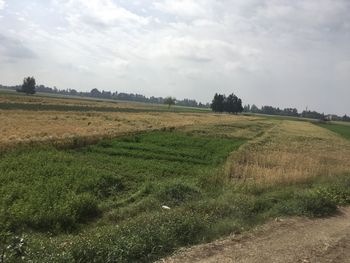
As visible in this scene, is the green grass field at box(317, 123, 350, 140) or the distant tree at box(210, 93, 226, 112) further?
the distant tree at box(210, 93, 226, 112)

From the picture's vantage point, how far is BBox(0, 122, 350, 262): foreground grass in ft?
25.9

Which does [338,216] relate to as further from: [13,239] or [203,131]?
[203,131]

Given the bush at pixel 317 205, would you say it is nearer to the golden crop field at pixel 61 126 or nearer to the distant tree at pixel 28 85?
the golden crop field at pixel 61 126

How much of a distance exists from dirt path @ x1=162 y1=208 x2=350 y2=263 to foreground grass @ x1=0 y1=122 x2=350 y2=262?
53cm

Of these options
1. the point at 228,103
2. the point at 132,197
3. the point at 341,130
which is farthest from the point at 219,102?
the point at 132,197

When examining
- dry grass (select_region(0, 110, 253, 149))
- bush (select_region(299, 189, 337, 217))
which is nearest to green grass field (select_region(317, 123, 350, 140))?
dry grass (select_region(0, 110, 253, 149))

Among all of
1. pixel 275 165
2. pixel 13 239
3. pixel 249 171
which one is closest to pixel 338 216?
pixel 13 239

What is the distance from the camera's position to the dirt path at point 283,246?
785 centimetres

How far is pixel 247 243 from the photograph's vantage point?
28.9 feet

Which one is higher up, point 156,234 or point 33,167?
point 156,234

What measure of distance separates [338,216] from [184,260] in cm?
A: 630

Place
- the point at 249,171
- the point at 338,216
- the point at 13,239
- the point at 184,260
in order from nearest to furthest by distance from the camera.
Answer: the point at 184,260
the point at 13,239
the point at 338,216
the point at 249,171

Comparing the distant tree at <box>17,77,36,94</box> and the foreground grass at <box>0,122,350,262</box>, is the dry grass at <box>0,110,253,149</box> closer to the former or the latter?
the foreground grass at <box>0,122,350,262</box>

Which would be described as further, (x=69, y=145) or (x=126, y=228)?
(x=69, y=145)
